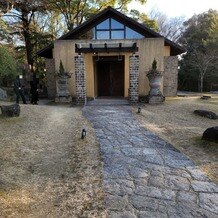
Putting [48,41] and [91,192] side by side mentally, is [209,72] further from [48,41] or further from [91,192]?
[91,192]

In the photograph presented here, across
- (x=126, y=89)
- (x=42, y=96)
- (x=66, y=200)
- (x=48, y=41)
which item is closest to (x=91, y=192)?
A: (x=66, y=200)

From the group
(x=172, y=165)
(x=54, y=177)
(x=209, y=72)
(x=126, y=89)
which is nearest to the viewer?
(x=54, y=177)

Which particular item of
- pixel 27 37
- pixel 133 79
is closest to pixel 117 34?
pixel 133 79

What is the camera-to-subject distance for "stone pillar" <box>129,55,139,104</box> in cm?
1602

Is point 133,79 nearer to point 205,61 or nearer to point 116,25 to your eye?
point 116,25

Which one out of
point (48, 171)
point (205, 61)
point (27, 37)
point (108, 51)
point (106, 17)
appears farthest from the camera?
point (205, 61)

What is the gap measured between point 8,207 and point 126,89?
13898mm

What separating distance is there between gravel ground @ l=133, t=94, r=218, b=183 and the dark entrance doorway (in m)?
4.38

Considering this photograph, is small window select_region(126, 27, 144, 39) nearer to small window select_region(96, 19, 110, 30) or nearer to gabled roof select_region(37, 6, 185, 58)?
gabled roof select_region(37, 6, 185, 58)

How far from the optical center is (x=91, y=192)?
5.45m

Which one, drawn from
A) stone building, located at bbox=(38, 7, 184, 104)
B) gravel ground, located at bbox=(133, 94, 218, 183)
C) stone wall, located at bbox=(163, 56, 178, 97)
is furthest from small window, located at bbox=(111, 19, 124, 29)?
gravel ground, located at bbox=(133, 94, 218, 183)

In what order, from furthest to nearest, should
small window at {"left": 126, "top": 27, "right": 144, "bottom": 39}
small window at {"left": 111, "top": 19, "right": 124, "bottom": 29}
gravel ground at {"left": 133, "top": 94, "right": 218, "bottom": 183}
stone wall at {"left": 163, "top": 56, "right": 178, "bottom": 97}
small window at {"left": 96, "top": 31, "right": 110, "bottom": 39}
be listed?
stone wall at {"left": 163, "top": 56, "right": 178, "bottom": 97} → small window at {"left": 96, "top": 31, "right": 110, "bottom": 39} → small window at {"left": 126, "top": 27, "right": 144, "bottom": 39} → small window at {"left": 111, "top": 19, "right": 124, "bottom": 29} → gravel ground at {"left": 133, "top": 94, "right": 218, "bottom": 183}

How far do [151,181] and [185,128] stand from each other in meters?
5.00

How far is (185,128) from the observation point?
10.5 meters
